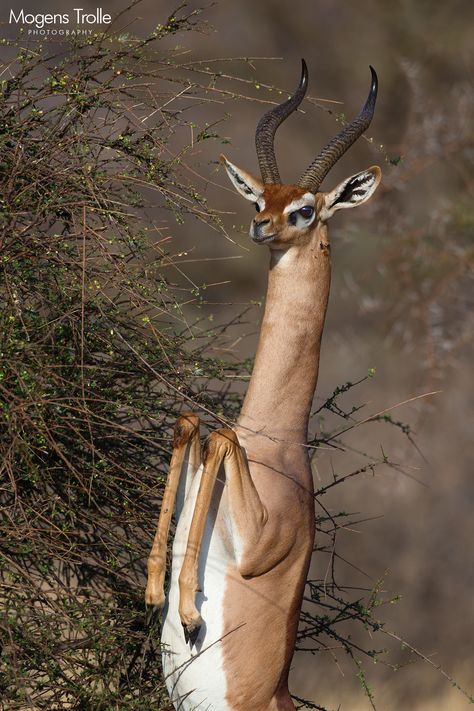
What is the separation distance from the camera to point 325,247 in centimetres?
470

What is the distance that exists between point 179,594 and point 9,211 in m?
1.56

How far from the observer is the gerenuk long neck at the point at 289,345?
447 centimetres

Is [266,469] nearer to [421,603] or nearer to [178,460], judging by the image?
[178,460]

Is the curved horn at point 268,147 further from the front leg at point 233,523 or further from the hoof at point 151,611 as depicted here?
the hoof at point 151,611

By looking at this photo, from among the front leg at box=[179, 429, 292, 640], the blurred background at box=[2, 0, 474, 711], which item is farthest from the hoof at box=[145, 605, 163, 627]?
the blurred background at box=[2, 0, 474, 711]

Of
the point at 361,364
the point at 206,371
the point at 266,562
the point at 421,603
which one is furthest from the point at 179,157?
the point at 361,364

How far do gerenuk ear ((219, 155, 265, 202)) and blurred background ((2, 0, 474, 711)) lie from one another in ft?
7.74

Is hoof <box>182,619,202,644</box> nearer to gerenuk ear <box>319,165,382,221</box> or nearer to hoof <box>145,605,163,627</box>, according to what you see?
hoof <box>145,605,163,627</box>

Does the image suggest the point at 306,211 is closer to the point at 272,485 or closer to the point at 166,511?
the point at 272,485

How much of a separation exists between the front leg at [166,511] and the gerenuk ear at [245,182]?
999mm

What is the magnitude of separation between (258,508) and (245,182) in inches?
52.4

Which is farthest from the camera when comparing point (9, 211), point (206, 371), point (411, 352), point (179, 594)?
point (411, 352)

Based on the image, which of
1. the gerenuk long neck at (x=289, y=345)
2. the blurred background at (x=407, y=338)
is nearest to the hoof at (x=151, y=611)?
the gerenuk long neck at (x=289, y=345)

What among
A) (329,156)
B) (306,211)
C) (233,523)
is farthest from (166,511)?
(329,156)
